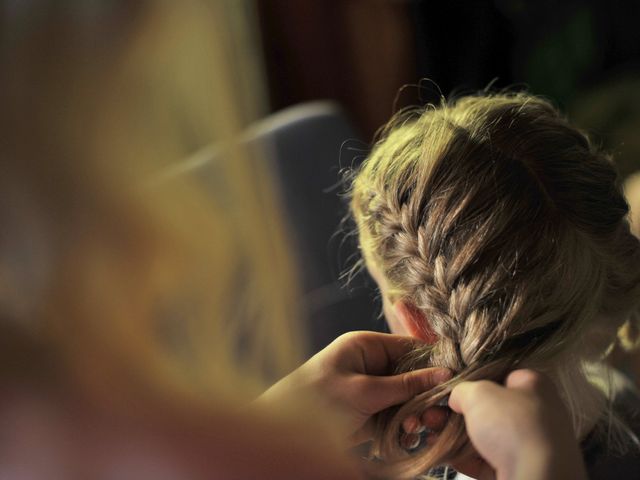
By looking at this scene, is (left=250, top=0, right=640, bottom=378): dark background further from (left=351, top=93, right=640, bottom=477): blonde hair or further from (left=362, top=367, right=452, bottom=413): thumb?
(left=362, top=367, right=452, bottom=413): thumb

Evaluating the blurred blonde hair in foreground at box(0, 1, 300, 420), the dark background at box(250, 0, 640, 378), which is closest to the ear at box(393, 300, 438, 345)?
the blurred blonde hair in foreground at box(0, 1, 300, 420)

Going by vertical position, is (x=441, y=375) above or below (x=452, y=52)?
below

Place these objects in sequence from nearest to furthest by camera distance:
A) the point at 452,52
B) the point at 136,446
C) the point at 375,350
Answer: the point at 136,446 → the point at 375,350 → the point at 452,52

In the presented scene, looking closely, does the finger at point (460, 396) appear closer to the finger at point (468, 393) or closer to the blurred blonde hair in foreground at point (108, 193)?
the finger at point (468, 393)

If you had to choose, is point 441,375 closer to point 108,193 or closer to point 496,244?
point 496,244

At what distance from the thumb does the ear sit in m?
0.05

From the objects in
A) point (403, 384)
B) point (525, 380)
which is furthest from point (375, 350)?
point (525, 380)

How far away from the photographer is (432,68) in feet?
6.81

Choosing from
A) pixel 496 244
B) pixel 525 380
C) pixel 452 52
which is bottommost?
pixel 525 380

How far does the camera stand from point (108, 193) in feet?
1.24

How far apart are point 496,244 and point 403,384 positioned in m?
0.14

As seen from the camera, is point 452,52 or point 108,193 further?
point 452,52

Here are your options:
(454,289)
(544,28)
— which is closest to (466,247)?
(454,289)

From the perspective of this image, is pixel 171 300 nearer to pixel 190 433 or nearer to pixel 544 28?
pixel 190 433
